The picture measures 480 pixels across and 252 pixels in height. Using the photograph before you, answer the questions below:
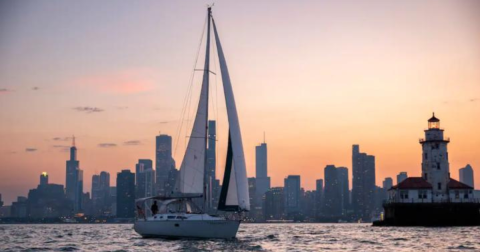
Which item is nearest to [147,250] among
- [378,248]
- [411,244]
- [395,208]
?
[378,248]

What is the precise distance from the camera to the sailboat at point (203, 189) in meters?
50.7

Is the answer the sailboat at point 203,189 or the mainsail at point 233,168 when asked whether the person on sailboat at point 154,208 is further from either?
the mainsail at point 233,168

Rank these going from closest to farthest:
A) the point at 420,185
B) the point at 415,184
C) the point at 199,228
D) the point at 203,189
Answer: the point at 199,228 < the point at 203,189 < the point at 420,185 < the point at 415,184

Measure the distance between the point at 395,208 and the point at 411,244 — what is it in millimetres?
53697

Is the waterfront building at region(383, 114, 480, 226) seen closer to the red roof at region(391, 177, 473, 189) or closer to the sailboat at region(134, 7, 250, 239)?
the red roof at region(391, 177, 473, 189)

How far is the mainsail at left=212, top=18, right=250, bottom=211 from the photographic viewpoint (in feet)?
168

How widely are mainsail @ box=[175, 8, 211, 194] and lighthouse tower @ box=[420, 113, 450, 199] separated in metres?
66.1

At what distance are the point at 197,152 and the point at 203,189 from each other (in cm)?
312

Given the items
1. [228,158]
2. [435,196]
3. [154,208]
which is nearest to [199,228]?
[228,158]

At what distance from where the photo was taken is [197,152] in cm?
5331

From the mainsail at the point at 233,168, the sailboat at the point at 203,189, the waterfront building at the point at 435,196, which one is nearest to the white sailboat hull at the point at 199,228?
the sailboat at the point at 203,189

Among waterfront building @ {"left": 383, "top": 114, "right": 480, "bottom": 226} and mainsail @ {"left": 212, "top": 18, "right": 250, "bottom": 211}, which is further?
waterfront building @ {"left": 383, "top": 114, "right": 480, "bottom": 226}

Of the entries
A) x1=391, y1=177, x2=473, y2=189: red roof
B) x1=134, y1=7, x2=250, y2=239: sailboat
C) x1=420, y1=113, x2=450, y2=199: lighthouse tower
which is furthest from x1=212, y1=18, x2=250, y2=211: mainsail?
x1=420, y1=113, x2=450, y2=199: lighthouse tower

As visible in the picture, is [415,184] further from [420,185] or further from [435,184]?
[435,184]
